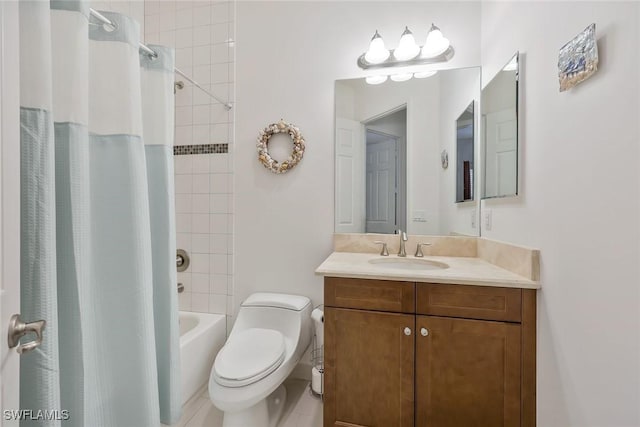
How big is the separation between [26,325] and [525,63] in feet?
6.10

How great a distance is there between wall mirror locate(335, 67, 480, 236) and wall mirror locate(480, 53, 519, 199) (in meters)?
0.12

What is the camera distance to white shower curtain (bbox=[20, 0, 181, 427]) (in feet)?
2.18

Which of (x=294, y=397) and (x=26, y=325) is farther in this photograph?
(x=294, y=397)

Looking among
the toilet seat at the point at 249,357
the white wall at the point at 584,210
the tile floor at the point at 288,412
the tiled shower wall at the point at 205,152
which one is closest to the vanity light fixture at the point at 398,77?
the white wall at the point at 584,210

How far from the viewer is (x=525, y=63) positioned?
1240mm

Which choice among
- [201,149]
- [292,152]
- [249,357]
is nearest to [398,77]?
[292,152]

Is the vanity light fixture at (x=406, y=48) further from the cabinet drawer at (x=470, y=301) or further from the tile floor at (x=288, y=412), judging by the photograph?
the tile floor at (x=288, y=412)

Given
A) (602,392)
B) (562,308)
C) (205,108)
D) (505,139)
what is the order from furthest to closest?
(205,108), (505,139), (562,308), (602,392)

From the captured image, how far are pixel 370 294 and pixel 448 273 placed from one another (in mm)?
366

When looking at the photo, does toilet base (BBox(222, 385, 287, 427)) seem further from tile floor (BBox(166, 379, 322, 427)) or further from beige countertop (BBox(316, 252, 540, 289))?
beige countertop (BBox(316, 252, 540, 289))

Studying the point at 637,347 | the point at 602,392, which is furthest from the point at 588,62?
the point at 602,392

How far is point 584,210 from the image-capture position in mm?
874

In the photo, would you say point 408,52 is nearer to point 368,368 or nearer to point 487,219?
point 487,219

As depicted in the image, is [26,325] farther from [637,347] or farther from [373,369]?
[637,347]
